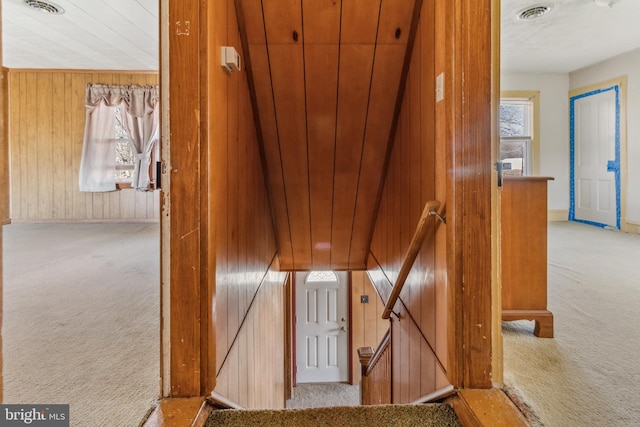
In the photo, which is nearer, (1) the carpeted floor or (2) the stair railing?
(2) the stair railing

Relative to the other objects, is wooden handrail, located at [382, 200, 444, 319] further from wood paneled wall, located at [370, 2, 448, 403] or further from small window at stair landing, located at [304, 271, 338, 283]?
small window at stair landing, located at [304, 271, 338, 283]

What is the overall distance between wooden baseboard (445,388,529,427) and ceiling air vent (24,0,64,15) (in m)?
4.28

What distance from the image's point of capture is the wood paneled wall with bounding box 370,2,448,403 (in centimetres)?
161

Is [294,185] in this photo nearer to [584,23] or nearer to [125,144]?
[584,23]

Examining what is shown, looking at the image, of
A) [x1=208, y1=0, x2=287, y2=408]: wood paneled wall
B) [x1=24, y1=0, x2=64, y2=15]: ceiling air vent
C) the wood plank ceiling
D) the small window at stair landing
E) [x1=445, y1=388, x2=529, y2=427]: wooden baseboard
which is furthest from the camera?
the small window at stair landing

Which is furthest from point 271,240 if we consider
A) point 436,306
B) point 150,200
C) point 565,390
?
point 150,200

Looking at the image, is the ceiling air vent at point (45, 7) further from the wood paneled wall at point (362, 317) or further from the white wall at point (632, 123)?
the white wall at point (632, 123)

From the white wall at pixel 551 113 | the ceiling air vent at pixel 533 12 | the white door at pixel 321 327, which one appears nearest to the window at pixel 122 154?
the white door at pixel 321 327

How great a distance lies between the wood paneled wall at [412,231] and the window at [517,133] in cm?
425

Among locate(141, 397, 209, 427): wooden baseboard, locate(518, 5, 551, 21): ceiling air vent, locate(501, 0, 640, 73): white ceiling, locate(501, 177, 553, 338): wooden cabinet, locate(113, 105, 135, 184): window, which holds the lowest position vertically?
locate(141, 397, 209, 427): wooden baseboard

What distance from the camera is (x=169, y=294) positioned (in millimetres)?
1374

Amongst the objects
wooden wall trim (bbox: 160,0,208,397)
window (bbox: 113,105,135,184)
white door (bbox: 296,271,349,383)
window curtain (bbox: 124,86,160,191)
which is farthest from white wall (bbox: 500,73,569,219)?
wooden wall trim (bbox: 160,0,208,397)

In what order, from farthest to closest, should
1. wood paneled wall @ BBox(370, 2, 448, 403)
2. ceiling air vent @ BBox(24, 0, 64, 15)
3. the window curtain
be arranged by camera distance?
the window curtain, ceiling air vent @ BBox(24, 0, 64, 15), wood paneled wall @ BBox(370, 2, 448, 403)

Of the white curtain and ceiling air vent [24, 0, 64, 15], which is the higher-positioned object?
ceiling air vent [24, 0, 64, 15]
